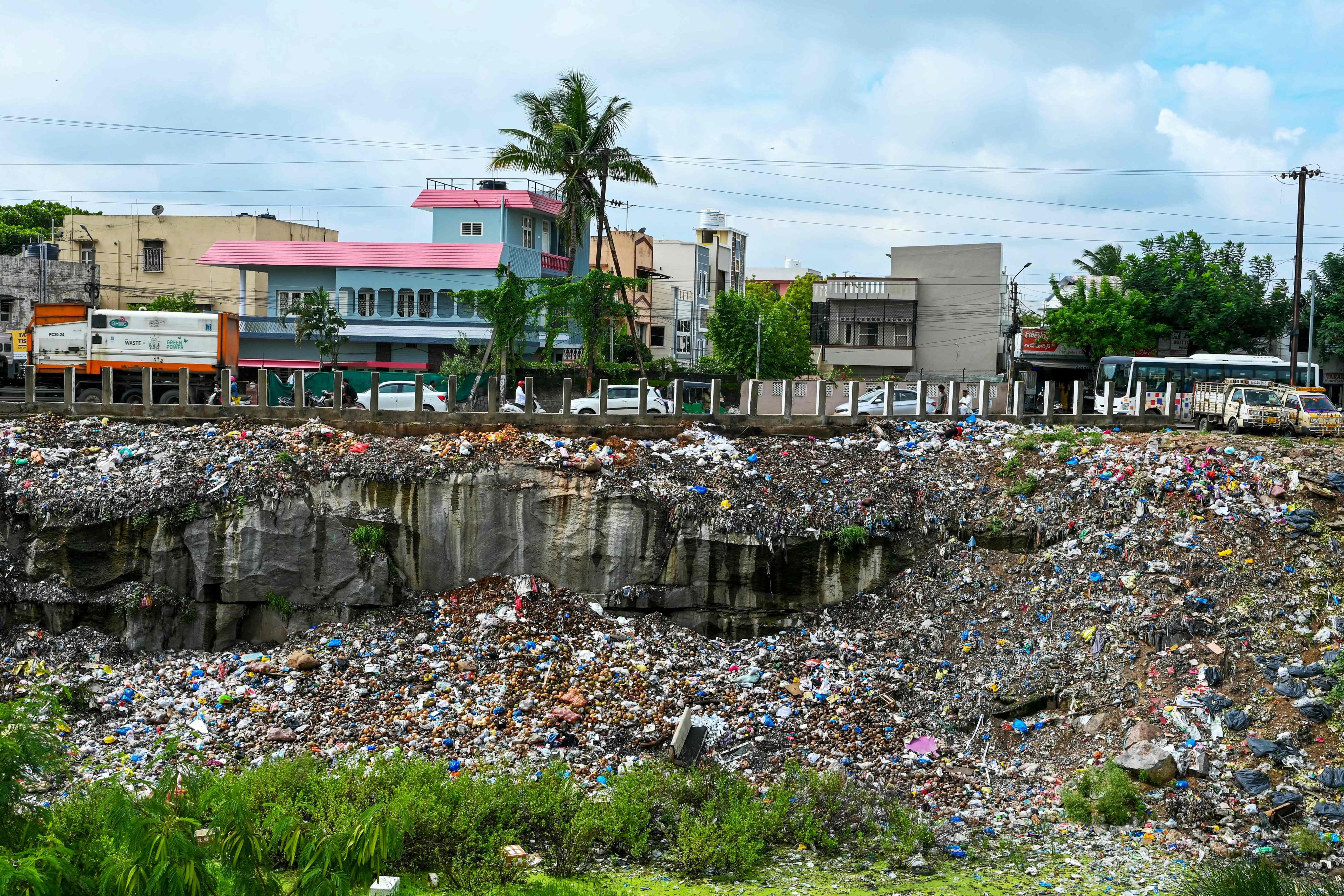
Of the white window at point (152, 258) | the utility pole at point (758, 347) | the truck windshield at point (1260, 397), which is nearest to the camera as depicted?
the truck windshield at point (1260, 397)

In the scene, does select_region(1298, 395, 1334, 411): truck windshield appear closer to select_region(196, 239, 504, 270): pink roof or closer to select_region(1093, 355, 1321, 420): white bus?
select_region(1093, 355, 1321, 420): white bus

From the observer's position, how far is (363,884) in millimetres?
7625

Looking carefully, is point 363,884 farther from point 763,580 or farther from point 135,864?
point 763,580

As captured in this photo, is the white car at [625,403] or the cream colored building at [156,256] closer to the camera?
the white car at [625,403]

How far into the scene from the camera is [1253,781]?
9.95m

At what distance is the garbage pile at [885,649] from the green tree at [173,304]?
938 inches

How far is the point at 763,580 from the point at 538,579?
330cm

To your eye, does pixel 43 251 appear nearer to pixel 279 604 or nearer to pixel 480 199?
pixel 480 199

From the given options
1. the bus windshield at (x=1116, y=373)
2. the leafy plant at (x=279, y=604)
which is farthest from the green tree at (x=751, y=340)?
the leafy plant at (x=279, y=604)

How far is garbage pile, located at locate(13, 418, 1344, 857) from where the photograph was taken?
10.7 m

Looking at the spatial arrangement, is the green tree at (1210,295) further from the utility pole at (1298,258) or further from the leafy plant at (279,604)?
the leafy plant at (279,604)

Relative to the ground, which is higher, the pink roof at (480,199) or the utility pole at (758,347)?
the pink roof at (480,199)

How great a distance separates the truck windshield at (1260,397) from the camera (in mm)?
20203

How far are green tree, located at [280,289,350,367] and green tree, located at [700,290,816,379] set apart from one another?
44.7ft
